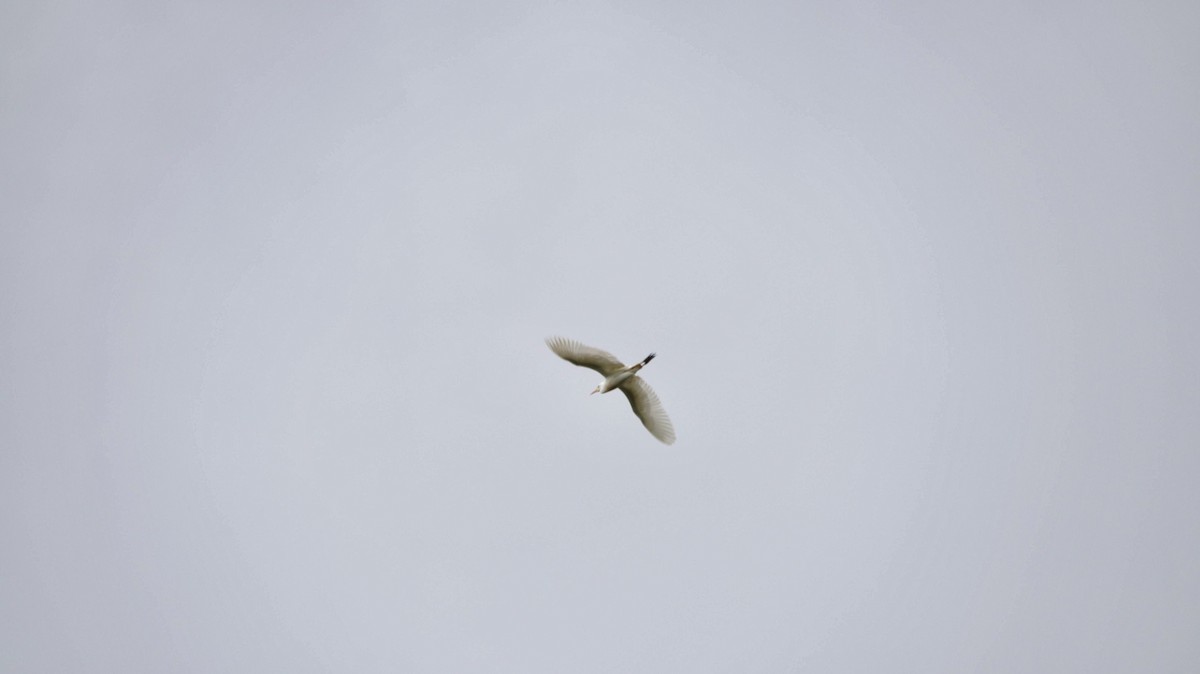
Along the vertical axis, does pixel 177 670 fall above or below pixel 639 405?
above

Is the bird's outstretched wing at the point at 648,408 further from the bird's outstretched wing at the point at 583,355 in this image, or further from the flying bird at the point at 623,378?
the bird's outstretched wing at the point at 583,355

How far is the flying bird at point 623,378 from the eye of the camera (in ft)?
96.1

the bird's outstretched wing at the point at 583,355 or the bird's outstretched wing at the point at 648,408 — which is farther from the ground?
the bird's outstretched wing at the point at 583,355

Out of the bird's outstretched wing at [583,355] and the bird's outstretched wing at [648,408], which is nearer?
the bird's outstretched wing at [583,355]

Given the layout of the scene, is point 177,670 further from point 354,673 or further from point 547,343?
point 547,343

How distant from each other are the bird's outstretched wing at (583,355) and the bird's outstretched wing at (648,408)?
103 cm

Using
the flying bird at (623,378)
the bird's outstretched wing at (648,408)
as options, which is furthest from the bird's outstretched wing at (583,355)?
the bird's outstretched wing at (648,408)

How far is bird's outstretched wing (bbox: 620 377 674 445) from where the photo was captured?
30.8 metres

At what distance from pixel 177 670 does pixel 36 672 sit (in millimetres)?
36694

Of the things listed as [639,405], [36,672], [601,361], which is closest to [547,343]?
[601,361]

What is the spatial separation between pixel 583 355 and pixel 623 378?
1.47m

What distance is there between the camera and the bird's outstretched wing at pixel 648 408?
30.8 meters

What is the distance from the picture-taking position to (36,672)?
14600 centimetres

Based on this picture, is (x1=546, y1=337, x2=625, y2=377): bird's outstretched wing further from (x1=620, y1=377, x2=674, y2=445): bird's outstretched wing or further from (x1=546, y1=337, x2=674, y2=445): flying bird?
(x1=620, y1=377, x2=674, y2=445): bird's outstretched wing
